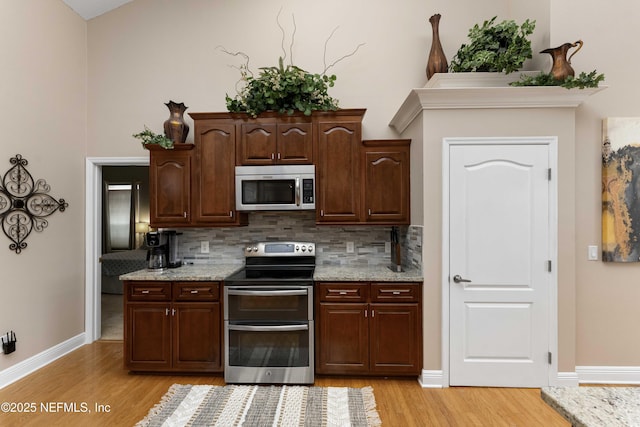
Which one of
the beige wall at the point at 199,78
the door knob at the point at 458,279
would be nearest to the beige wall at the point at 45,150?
the beige wall at the point at 199,78

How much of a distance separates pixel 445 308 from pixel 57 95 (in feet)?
14.0

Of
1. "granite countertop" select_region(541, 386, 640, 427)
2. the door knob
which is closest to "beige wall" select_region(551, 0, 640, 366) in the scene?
the door knob

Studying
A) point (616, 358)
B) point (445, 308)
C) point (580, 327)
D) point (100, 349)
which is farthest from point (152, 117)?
point (616, 358)

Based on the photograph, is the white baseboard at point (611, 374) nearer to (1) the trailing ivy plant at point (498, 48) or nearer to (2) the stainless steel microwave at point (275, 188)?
(1) the trailing ivy plant at point (498, 48)

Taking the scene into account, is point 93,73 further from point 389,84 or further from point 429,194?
point 429,194

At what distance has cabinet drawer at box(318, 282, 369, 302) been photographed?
289 cm

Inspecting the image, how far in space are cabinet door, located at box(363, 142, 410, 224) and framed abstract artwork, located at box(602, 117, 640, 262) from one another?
168cm

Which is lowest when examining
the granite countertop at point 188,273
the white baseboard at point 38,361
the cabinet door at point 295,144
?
the white baseboard at point 38,361

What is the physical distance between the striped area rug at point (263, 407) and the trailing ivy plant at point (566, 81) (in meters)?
2.86

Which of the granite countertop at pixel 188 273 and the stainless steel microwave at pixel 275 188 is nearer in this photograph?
the granite countertop at pixel 188 273

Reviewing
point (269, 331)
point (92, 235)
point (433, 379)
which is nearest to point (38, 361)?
point (92, 235)

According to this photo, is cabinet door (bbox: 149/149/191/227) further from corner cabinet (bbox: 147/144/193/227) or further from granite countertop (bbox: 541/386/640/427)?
granite countertop (bbox: 541/386/640/427)

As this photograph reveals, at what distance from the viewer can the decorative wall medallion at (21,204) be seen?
2.86 m

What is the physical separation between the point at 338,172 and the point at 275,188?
625 mm
